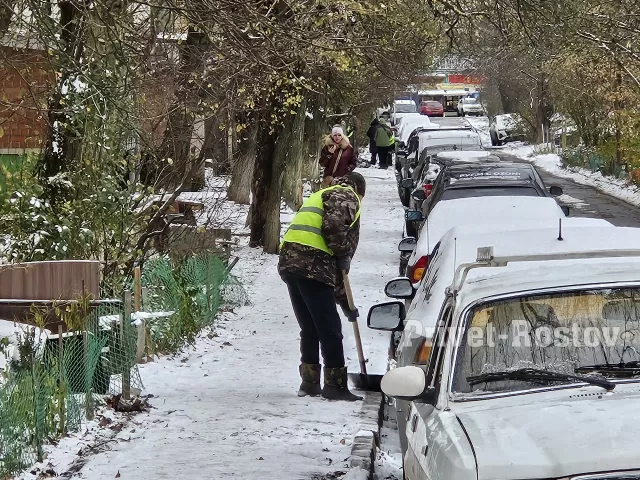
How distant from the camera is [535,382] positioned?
4.50 m

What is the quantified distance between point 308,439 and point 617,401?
162 inches

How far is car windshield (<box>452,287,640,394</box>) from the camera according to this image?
4652 millimetres

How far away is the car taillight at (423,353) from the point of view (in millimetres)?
6504

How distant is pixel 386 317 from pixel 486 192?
6.38 metres

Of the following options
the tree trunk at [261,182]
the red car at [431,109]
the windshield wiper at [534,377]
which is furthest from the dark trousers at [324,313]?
the red car at [431,109]

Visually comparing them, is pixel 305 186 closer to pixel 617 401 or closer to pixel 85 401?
pixel 85 401

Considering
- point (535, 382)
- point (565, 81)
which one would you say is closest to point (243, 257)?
point (535, 382)

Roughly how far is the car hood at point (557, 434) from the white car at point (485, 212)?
6.59 metres

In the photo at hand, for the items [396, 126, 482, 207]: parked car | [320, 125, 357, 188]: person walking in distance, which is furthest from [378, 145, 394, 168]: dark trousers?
[320, 125, 357, 188]: person walking in distance

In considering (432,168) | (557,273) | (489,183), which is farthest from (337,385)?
(432,168)

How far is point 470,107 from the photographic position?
79062mm

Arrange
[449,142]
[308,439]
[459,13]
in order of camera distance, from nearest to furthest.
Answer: [308,439]
[459,13]
[449,142]

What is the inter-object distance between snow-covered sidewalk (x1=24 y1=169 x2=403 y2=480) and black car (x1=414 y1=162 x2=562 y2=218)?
173cm

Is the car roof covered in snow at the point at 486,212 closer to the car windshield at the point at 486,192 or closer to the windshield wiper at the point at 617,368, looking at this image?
the car windshield at the point at 486,192
